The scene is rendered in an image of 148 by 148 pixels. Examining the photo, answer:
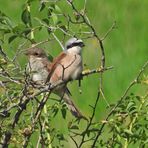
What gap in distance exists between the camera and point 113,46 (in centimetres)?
831

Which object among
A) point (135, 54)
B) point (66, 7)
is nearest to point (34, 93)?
point (135, 54)

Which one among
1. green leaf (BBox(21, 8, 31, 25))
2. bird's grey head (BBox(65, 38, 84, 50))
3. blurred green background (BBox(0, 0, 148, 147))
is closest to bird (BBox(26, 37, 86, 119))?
bird's grey head (BBox(65, 38, 84, 50))

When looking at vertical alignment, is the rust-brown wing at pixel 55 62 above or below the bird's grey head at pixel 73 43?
below

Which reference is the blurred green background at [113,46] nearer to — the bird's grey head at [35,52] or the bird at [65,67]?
the bird's grey head at [35,52]

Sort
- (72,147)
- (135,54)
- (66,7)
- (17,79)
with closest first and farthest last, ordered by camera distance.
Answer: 1. (17,79)
2. (72,147)
3. (135,54)
4. (66,7)

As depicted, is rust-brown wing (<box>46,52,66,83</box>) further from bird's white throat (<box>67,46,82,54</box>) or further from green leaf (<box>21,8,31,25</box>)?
green leaf (<box>21,8,31,25</box>)

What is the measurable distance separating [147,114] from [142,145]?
0.61 ft

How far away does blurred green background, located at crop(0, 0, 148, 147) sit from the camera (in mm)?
7410

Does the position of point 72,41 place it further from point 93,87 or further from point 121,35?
point 121,35

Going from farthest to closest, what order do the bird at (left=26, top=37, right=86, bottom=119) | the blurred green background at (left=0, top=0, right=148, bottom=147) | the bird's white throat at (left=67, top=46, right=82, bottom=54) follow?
the blurred green background at (left=0, top=0, right=148, bottom=147), the bird's white throat at (left=67, top=46, right=82, bottom=54), the bird at (left=26, top=37, right=86, bottom=119)

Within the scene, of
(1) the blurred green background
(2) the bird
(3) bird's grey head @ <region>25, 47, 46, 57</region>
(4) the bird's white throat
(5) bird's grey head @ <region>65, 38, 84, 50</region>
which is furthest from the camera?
(1) the blurred green background

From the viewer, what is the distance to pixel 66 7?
8859 millimetres

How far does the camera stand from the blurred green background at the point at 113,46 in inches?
292

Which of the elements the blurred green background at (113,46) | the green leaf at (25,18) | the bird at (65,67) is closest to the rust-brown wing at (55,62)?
the bird at (65,67)
